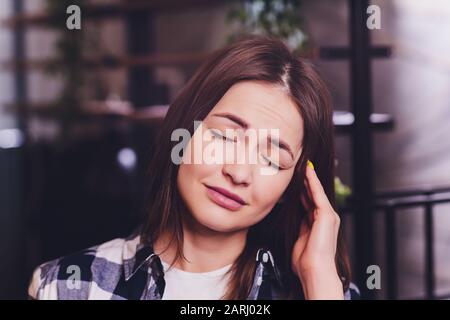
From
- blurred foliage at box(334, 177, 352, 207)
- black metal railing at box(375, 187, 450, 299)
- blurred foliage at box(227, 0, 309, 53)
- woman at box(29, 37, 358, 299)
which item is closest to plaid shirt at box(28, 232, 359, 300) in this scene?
woman at box(29, 37, 358, 299)

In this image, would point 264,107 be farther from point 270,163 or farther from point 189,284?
point 189,284

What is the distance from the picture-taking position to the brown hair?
3.77ft

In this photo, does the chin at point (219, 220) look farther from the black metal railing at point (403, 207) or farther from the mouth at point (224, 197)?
the black metal railing at point (403, 207)

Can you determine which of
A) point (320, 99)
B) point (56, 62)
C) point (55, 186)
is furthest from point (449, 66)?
point (56, 62)

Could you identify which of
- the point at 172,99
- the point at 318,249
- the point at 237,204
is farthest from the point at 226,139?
the point at 172,99

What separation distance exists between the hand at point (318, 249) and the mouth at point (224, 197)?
144 mm

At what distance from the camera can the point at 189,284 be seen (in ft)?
3.90

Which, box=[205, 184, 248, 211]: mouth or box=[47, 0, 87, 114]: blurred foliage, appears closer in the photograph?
box=[205, 184, 248, 211]: mouth

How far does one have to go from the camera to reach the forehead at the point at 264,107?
44.8 inches

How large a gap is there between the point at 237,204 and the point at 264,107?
0.60ft

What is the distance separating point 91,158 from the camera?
9.39 ft

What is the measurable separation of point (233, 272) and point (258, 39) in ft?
1.46

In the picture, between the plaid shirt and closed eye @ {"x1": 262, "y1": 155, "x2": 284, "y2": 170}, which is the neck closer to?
the plaid shirt
